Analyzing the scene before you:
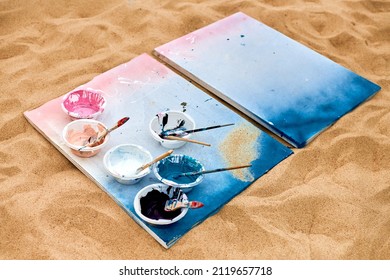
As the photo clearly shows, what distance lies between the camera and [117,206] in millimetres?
2186

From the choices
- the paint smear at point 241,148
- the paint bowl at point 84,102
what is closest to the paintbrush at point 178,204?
the paint smear at point 241,148

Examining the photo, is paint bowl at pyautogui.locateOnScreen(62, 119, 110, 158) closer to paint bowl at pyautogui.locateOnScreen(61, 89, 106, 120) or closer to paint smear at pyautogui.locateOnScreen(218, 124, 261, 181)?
paint bowl at pyautogui.locateOnScreen(61, 89, 106, 120)

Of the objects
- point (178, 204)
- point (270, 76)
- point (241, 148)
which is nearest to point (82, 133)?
point (178, 204)

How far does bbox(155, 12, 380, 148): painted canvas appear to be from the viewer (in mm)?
2674

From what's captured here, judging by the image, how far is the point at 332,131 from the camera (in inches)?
104

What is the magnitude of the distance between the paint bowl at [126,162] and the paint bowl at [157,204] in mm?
88

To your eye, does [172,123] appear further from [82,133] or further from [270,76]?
[270,76]

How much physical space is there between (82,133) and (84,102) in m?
0.24

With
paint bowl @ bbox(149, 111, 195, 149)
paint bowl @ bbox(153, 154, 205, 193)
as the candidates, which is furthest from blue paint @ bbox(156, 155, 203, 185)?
paint bowl @ bbox(149, 111, 195, 149)

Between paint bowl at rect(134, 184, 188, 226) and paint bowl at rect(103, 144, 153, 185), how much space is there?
0.09 meters
